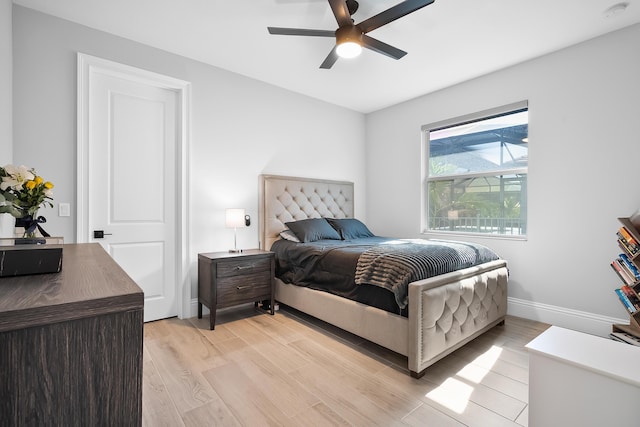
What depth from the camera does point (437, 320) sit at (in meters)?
2.12

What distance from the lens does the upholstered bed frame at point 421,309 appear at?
204cm

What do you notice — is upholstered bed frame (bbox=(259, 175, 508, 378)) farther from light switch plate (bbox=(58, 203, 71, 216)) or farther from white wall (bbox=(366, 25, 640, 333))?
light switch plate (bbox=(58, 203, 71, 216))

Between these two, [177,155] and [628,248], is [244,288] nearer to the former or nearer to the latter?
[177,155]

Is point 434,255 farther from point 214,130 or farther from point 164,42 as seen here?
point 164,42

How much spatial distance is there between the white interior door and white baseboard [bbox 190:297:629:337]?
0.54m

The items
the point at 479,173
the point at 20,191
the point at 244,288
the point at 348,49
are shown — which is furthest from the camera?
the point at 479,173

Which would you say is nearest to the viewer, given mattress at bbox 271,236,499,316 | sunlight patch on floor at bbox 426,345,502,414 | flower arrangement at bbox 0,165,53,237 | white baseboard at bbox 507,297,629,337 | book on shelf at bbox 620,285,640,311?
flower arrangement at bbox 0,165,53,237

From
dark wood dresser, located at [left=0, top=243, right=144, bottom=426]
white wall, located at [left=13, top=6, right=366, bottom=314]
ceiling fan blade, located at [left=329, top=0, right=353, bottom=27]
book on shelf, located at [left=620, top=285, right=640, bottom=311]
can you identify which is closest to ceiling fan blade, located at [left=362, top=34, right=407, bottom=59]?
ceiling fan blade, located at [left=329, top=0, right=353, bottom=27]

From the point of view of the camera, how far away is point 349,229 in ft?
12.9

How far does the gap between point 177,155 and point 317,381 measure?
2.50 meters

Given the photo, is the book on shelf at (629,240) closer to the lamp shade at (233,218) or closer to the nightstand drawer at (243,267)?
the nightstand drawer at (243,267)

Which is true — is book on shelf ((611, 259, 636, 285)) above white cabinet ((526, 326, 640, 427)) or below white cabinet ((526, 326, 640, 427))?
above

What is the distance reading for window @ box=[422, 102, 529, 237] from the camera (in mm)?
3373

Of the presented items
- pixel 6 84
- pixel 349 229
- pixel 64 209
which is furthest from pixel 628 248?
pixel 6 84
